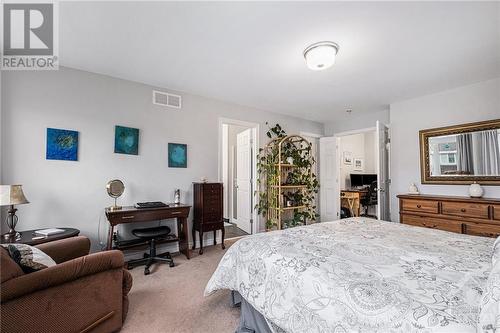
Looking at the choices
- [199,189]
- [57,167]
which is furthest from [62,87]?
[199,189]

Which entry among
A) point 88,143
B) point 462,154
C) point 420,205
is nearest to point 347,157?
point 462,154

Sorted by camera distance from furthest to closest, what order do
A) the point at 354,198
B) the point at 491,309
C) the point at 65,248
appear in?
1. the point at 354,198
2. the point at 65,248
3. the point at 491,309

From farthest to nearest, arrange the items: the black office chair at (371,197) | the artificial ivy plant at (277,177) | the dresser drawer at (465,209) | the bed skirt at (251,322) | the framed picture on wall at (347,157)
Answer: the framed picture on wall at (347,157), the black office chair at (371,197), the artificial ivy plant at (277,177), the dresser drawer at (465,209), the bed skirt at (251,322)

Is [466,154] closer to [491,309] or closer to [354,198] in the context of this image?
[354,198]

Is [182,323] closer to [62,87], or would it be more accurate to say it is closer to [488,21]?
[62,87]

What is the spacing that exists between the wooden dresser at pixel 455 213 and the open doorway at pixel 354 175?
517mm

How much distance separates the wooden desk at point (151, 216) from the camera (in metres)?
2.61

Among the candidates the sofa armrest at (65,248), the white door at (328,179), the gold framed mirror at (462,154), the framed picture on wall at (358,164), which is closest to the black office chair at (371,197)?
the framed picture on wall at (358,164)

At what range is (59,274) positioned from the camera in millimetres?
1332

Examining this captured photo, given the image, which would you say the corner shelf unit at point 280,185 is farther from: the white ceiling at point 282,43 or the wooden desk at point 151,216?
the wooden desk at point 151,216

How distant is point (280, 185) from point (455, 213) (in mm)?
2494

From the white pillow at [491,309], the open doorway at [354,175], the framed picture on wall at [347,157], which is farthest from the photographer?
the framed picture on wall at [347,157]

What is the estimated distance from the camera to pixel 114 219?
2.61m

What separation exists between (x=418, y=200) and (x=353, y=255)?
2.60m
